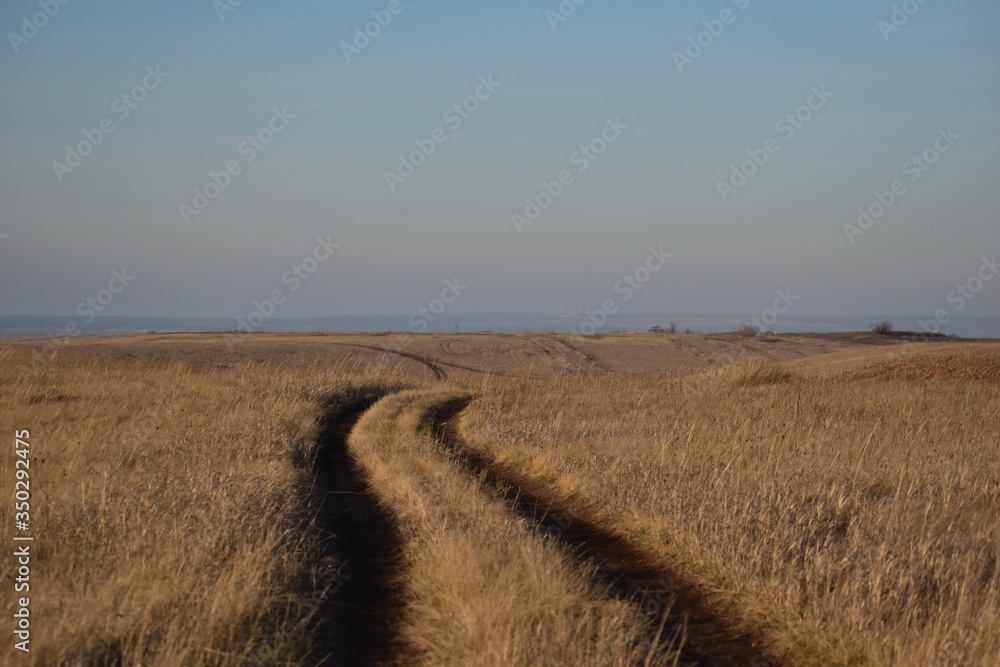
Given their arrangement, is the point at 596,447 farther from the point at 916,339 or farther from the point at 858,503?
the point at 916,339

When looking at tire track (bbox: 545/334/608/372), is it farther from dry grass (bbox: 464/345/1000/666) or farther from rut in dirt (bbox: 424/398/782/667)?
rut in dirt (bbox: 424/398/782/667)

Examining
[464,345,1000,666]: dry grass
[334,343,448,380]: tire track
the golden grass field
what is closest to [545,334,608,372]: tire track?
[334,343,448,380]: tire track

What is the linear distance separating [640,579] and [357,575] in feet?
6.83

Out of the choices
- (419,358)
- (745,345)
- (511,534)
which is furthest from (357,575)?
(745,345)

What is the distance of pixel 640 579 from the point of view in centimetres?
612

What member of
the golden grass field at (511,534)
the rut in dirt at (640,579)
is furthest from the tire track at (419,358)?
the rut in dirt at (640,579)

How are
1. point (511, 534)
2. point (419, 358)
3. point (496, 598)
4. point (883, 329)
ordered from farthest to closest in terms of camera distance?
point (883, 329) → point (419, 358) → point (511, 534) → point (496, 598)

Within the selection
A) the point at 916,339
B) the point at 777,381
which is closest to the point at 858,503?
the point at 777,381

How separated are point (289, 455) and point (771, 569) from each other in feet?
19.8

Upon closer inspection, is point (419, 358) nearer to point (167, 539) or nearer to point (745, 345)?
point (745, 345)

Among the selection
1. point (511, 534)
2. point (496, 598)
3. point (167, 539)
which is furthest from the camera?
point (511, 534)

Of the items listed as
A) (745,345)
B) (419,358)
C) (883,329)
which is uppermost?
(883,329)

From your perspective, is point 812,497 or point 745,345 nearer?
point 812,497

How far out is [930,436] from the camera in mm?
11070
